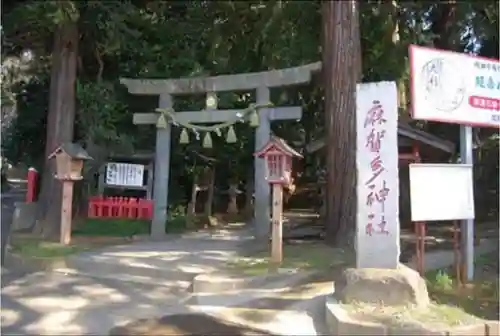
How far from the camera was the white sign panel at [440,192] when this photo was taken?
22.2ft

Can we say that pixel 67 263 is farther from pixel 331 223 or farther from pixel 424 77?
pixel 424 77

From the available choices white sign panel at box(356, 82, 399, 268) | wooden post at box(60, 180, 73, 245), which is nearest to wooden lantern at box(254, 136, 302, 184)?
white sign panel at box(356, 82, 399, 268)

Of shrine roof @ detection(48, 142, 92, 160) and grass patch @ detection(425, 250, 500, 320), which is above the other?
shrine roof @ detection(48, 142, 92, 160)

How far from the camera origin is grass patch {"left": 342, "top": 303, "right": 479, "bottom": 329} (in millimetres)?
5066

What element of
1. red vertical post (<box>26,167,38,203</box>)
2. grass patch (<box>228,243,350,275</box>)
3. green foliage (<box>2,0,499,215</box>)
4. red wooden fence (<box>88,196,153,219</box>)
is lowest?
grass patch (<box>228,243,350,275</box>)

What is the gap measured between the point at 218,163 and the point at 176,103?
4615mm

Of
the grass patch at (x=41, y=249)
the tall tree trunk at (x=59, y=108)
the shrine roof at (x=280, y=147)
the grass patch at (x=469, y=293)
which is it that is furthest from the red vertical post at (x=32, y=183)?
the grass patch at (x=469, y=293)

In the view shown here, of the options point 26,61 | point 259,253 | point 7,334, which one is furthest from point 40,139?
point 7,334

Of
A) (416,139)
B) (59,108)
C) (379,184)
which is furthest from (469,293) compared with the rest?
(59,108)

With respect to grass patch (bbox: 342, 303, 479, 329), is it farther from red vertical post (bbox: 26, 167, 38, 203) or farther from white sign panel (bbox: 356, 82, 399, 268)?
red vertical post (bbox: 26, 167, 38, 203)

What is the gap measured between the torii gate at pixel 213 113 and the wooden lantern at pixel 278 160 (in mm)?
2099

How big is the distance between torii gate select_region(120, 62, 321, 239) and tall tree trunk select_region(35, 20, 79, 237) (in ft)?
3.96

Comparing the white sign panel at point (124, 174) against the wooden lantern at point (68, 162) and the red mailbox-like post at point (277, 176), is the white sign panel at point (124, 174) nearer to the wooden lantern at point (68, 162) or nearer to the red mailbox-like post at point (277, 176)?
the wooden lantern at point (68, 162)

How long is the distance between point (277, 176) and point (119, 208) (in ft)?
17.0
